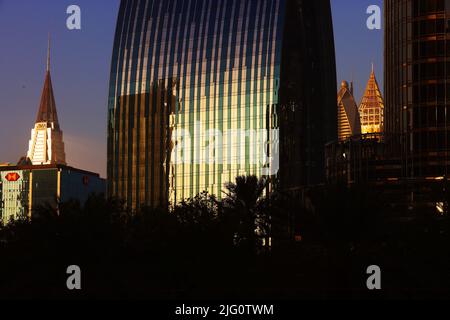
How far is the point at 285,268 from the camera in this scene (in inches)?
3499

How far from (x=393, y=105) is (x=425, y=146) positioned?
11847 mm

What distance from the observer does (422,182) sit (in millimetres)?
145000

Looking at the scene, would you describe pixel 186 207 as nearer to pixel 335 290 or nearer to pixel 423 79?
pixel 335 290

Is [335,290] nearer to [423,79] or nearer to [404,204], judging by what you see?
[404,204]

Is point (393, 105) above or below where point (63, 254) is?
above

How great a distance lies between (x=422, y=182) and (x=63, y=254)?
68728 mm

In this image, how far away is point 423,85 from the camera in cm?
15450

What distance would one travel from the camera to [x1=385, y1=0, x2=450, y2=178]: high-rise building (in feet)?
499

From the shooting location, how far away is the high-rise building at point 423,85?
152000mm
